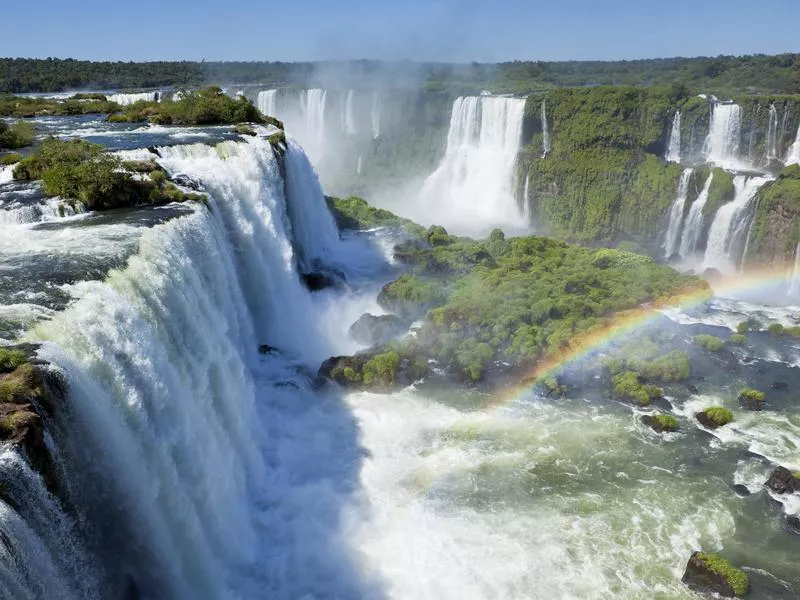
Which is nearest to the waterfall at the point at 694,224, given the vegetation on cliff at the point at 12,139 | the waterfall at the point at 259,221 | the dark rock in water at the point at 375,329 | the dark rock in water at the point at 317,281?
the dark rock in water at the point at 375,329

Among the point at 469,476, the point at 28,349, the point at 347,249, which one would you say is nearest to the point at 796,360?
the point at 469,476

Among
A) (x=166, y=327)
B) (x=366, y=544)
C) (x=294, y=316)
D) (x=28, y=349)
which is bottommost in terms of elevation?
(x=366, y=544)

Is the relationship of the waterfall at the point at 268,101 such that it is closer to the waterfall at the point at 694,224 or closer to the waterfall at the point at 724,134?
the waterfall at the point at 724,134

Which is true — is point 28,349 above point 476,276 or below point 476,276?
above

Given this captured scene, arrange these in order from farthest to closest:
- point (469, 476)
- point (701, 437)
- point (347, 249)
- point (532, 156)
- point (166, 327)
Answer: point (532, 156) < point (347, 249) < point (701, 437) < point (469, 476) < point (166, 327)

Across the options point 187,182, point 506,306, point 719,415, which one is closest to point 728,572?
point 719,415

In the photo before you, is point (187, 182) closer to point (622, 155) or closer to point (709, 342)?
point (709, 342)

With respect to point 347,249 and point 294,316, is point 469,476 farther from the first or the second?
point 347,249
